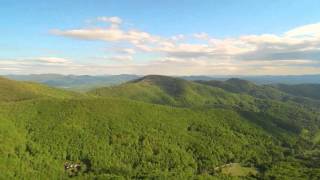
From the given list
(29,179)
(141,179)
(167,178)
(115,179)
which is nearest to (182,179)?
(167,178)

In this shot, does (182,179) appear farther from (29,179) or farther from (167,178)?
(29,179)

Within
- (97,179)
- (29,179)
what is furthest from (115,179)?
(29,179)

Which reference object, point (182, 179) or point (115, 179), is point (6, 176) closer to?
point (115, 179)

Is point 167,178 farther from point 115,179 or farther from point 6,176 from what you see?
point 6,176

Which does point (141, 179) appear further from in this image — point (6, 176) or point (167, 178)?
point (6, 176)

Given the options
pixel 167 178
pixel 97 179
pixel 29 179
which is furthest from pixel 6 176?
pixel 167 178
